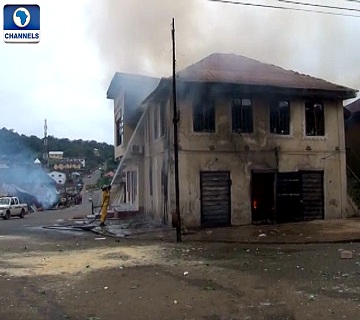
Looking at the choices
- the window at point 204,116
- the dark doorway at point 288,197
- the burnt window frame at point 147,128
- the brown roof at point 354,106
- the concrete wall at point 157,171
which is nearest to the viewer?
the window at point 204,116

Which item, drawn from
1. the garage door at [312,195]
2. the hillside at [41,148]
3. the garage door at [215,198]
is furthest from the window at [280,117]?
the hillside at [41,148]

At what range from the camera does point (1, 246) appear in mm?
14414

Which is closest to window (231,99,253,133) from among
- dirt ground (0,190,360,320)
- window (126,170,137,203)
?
dirt ground (0,190,360,320)

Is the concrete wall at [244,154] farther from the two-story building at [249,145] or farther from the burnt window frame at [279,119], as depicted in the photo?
the burnt window frame at [279,119]

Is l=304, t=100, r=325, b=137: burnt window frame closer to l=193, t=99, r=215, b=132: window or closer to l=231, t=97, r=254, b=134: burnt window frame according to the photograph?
l=231, t=97, r=254, b=134: burnt window frame

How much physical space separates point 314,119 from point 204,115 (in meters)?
4.66

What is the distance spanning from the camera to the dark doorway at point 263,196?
1894cm

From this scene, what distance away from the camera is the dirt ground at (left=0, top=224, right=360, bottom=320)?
21.3ft

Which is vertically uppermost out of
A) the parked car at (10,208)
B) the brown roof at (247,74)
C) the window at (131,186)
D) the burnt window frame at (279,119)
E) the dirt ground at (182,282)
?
the brown roof at (247,74)

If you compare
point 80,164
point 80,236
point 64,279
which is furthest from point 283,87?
point 80,164

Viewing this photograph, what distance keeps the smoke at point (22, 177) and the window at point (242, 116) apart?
3102 cm

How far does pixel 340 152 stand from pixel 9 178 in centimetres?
3550

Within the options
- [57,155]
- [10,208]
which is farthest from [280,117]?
[57,155]

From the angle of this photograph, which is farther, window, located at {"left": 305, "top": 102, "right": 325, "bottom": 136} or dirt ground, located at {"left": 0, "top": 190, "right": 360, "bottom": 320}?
window, located at {"left": 305, "top": 102, "right": 325, "bottom": 136}
